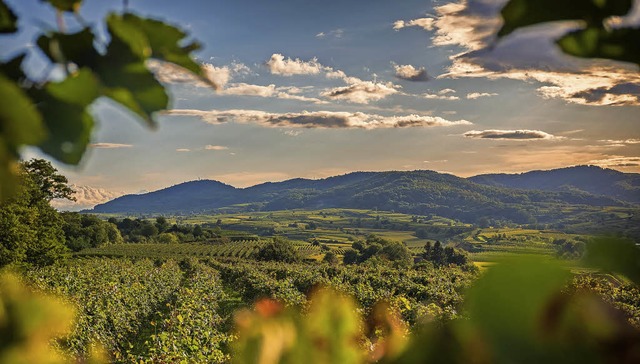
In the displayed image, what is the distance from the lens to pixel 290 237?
438 feet

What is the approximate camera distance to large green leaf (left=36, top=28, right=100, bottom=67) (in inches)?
26.7

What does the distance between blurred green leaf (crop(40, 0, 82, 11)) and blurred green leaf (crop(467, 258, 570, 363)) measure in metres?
0.68

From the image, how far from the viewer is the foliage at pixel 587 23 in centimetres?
70

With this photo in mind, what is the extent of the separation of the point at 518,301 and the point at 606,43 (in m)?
0.44

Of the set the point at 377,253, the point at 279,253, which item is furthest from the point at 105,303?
the point at 377,253

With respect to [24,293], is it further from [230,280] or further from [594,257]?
[230,280]

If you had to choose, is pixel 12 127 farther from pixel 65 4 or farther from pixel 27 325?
pixel 27 325

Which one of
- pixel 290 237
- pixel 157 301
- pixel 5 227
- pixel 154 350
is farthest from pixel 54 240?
pixel 290 237

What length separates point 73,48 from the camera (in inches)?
26.9

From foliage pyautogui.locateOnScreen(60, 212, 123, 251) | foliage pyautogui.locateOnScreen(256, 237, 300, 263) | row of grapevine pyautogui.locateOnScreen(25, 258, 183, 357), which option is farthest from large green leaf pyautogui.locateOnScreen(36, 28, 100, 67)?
foliage pyautogui.locateOnScreen(60, 212, 123, 251)

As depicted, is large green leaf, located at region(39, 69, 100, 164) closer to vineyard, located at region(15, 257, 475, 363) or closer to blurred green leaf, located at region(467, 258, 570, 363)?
blurred green leaf, located at region(467, 258, 570, 363)

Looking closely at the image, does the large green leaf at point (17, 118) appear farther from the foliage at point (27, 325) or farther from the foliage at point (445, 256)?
the foliage at point (445, 256)

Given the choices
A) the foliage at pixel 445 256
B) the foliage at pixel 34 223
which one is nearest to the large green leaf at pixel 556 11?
the foliage at pixel 34 223

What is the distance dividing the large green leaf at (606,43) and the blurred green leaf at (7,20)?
2.82ft
